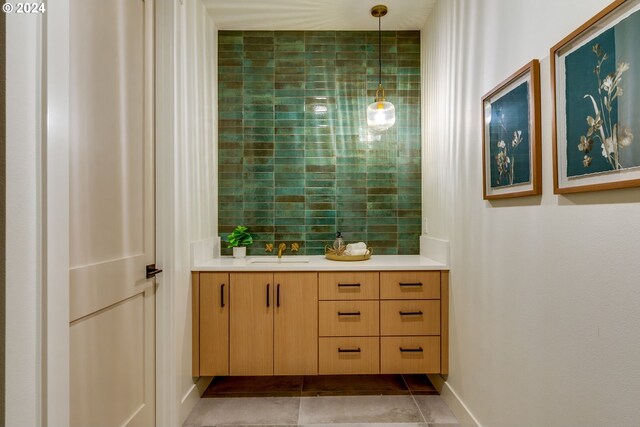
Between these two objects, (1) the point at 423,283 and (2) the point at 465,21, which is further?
(1) the point at 423,283

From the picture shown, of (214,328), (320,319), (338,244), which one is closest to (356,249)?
(338,244)

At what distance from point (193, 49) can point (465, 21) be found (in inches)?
66.9

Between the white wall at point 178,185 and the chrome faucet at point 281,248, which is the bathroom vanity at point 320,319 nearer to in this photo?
the white wall at point 178,185

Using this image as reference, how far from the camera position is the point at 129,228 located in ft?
5.30

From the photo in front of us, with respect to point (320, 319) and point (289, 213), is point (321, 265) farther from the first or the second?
point (289, 213)

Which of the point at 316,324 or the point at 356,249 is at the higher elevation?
the point at 356,249

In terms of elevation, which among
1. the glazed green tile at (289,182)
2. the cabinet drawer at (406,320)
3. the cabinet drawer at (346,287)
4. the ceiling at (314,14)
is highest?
the ceiling at (314,14)

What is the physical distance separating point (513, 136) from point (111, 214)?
1.74 m

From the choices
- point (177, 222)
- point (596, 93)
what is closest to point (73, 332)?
point (177, 222)

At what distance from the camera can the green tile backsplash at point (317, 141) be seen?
2842 mm

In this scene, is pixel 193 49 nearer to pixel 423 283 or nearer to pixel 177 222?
pixel 177 222

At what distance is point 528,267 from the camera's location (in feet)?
4.52

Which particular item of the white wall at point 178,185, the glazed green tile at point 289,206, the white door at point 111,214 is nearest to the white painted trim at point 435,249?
the glazed green tile at point 289,206

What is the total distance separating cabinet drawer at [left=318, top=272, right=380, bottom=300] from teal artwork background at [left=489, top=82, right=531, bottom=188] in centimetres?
100
